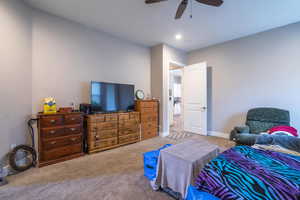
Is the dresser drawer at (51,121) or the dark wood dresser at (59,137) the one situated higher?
the dresser drawer at (51,121)

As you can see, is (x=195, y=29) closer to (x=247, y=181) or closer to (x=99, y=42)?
(x=99, y=42)

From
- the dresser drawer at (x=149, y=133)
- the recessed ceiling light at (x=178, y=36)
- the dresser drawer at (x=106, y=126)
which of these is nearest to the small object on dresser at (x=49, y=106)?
the dresser drawer at (x=106, y=126)

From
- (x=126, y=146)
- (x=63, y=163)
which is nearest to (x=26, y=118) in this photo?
(x=63, y=163)

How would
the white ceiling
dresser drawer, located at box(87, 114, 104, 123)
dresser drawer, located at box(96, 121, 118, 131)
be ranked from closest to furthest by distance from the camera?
the white ceiling < dresser drawer, located at box(87, 114, 104, 123) < dresser drawer, located at box(96, 121, 118, 131)

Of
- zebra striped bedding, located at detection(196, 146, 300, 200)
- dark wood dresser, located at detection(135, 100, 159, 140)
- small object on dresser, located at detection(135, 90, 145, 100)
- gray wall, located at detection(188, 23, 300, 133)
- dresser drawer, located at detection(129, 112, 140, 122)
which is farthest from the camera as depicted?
small object on dresser, located at detection(135, 90, 145, 100)

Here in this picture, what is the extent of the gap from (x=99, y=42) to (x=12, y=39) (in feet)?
5.45

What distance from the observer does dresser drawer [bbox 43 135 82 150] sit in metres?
2.34

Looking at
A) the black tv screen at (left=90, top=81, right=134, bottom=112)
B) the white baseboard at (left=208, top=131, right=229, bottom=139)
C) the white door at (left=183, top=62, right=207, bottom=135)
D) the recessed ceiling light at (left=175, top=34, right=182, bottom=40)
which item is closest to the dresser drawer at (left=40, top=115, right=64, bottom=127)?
the black tv screen at (left=90, top=81, right=134, bottom=112)

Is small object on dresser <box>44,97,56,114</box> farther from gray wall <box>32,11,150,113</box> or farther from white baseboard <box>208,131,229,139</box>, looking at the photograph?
white baseboard <box>208,131,229,139</box>

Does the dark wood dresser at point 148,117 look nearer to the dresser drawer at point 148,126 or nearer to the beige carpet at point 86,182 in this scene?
the dresser drawer at point 148,126

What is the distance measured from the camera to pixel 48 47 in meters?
2.70

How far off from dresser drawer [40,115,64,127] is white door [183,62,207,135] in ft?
12.4

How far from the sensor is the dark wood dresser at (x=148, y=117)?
3.83 metres

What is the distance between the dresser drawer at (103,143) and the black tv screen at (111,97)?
71 cm
